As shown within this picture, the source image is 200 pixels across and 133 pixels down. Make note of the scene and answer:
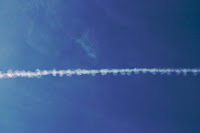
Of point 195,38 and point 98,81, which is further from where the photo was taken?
point 98,81

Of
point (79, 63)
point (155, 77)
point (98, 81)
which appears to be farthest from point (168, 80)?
point (79, 63)

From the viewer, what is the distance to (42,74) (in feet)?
51.7

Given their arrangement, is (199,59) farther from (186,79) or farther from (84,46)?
(84,46)

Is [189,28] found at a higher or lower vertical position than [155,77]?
higher

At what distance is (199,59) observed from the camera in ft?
47.8

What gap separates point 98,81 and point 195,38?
4.74m

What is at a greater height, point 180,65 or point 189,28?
point 189,28

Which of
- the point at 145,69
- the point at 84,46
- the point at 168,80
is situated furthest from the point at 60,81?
the point at 168,80

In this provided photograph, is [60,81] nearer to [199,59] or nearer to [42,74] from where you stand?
[42,74]

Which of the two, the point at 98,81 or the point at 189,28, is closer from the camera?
the point at 189,28

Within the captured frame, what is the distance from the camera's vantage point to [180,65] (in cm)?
1471

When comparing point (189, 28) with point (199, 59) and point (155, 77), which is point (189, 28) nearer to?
point (199, 59)

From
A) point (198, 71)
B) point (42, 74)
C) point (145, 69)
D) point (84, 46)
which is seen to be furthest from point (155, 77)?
point (42, 74)

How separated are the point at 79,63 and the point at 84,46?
2.79ft
